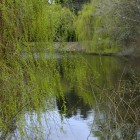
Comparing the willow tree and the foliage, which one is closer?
the willow tree

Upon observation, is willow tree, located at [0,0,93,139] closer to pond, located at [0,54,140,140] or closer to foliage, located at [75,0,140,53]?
pond, located at [0,54,140,140]

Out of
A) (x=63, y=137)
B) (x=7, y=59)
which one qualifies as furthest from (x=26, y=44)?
(x=63, y=137)

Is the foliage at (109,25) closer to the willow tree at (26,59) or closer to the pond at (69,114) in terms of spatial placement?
the pond at (69,114)

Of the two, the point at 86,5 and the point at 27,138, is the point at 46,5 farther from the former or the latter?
the point at 86,5

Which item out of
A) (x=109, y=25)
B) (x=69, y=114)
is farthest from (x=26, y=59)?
(x=109, y=25)

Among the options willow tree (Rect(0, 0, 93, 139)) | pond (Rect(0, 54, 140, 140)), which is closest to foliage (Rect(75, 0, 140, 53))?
pond (Rect(0, 54, 140, 140))

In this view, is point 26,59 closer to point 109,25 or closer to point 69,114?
point 69,114

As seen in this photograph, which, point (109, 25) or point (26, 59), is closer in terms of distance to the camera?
point (26, 59)

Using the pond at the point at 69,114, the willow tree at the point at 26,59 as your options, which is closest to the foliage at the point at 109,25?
the pond at the point at 69,114

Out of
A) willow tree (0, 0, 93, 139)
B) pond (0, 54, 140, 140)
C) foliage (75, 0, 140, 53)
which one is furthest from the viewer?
foliage (75, 0, 140, 53)

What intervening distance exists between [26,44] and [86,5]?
48.2ft

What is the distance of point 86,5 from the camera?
17.3 meters

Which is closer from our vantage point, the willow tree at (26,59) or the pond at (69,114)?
the willow tree at (26,59)

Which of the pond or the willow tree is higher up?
the willow tree
